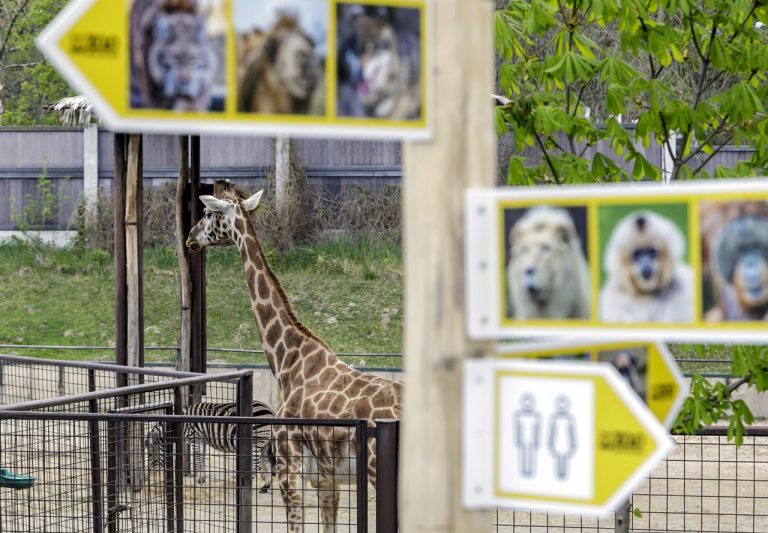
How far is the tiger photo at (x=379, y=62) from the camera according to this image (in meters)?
2.28

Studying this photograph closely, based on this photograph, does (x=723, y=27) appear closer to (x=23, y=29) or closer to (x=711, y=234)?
(x=711, y=234)

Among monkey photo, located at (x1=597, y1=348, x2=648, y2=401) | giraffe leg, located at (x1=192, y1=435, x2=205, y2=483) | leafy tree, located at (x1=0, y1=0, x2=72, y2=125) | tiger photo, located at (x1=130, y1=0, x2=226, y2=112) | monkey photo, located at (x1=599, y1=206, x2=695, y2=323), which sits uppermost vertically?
leafy tree, located at (x1=0, y1=0, x2=72, y2=125)

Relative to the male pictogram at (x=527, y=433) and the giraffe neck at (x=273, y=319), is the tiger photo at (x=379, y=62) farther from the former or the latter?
the giraffe neck at (x=273, y=319)

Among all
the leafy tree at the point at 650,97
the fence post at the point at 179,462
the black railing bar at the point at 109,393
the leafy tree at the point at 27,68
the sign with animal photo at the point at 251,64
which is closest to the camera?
the sign with animal photo at the point at 251,64

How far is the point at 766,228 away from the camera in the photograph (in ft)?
7.27

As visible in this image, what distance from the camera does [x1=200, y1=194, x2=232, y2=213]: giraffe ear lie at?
9328mm

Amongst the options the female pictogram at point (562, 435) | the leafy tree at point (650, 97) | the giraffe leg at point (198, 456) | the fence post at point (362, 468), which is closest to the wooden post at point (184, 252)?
the giraffe leg at point (198, 456)

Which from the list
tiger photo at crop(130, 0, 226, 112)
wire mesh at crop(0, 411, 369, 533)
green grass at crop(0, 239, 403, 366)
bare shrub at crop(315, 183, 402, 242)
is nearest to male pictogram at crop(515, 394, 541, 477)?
tiger photo at crop(130, 0, 226, 112)

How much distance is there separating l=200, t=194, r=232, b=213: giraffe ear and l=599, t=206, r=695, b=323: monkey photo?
7.24 metres

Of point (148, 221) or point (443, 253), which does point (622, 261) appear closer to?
point (443, 253)

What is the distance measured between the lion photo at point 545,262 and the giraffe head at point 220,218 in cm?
709

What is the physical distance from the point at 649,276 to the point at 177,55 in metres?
0.96

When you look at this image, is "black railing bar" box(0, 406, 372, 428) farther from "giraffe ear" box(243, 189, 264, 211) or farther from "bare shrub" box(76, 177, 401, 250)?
"bare shrub" box(76, 177, 401, 250)

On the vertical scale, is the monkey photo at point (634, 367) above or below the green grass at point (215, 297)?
above
